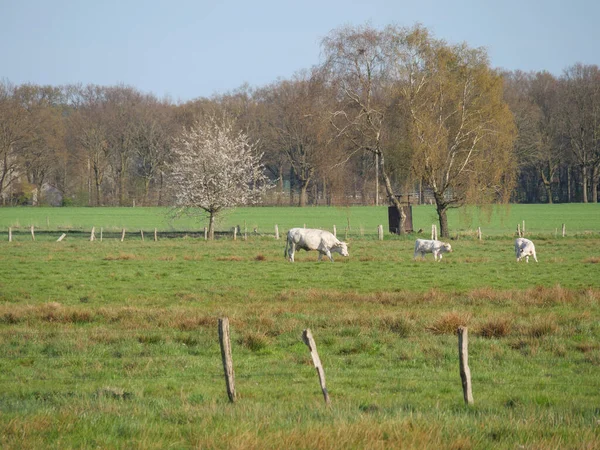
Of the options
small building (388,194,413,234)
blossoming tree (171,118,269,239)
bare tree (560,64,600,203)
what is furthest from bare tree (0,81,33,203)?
bare tree (560,64,600,203)

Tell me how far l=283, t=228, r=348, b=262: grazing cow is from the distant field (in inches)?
777

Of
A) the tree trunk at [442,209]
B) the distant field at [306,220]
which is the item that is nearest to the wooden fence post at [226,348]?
the tree trunk at [442,209]

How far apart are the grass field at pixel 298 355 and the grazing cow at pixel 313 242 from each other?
3679mm

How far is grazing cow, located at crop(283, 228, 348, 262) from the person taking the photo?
3806 cm

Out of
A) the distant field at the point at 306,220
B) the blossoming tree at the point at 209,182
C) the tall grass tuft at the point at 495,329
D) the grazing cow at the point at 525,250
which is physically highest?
the blossoming tree at the point at 209,182

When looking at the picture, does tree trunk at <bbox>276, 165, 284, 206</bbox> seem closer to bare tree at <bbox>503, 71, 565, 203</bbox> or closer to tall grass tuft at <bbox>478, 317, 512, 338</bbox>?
bare tree at <bbox>503, 71, 565, 203</bbox>

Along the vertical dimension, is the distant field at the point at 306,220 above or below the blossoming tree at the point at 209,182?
below

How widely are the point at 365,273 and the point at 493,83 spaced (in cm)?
2555

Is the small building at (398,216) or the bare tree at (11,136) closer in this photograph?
the small building at (398,216)

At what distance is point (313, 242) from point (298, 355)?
22.7 meters

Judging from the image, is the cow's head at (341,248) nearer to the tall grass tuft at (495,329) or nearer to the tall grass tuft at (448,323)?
the tall grass tuft at (448,323)

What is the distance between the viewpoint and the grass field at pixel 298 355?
28.7 feet

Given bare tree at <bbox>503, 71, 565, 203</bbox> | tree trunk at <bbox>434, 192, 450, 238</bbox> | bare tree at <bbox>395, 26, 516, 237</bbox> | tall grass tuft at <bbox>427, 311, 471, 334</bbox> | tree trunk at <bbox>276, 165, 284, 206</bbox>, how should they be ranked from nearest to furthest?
tall grass tuft at <bbox>427, 311, 471, 334</bbox>, bare tree at <bbox>395, 26, 516, 237</bbox>, tree trunk at <bbox>434, 192, 450, 238</bbox>, bare tree at <bbox>503, 71, 565, 203</bbox>, tree trunk at <bbox>276, 165, 284, 206</bbox>

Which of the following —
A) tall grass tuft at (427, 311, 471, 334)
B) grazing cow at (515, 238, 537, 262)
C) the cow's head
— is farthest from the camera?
the cow's head
